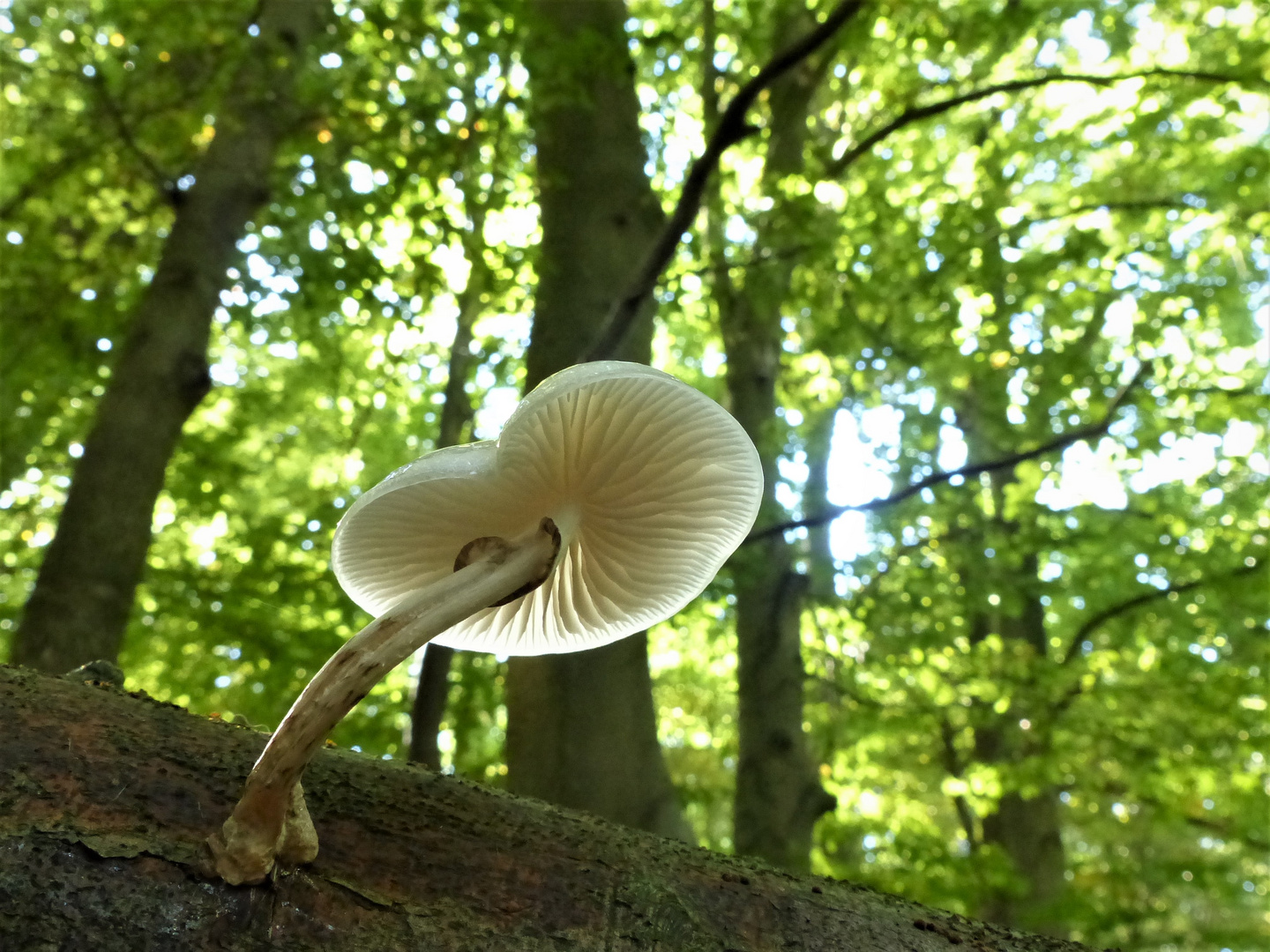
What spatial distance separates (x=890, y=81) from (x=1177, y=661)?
498 cm

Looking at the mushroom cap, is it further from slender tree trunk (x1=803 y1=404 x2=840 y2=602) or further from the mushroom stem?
slender tree trunk (x1=803 y1=404 x2=840 y2=602)

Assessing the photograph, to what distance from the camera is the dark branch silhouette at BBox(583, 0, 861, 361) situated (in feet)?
9.32

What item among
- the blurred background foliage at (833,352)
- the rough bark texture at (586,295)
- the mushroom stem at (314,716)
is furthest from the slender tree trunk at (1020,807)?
Answer: the mushroom stem at (314,716)

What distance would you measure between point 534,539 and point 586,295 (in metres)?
2.42

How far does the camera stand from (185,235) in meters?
3.84

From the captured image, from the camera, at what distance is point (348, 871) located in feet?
3.81

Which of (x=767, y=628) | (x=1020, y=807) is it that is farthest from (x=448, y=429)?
(x=1020, y=807)

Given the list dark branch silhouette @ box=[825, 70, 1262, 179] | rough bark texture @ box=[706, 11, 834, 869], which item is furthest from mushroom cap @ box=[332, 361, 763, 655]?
dark branch silhouette @ box=[825, 70, 1262, 179]

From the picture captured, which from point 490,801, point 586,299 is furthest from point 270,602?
point 490,801

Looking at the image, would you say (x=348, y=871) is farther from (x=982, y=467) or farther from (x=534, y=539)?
(x=982, y=467)

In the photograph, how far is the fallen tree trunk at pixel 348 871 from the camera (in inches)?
40.4

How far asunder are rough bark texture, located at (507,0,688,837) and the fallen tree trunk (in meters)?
1.49

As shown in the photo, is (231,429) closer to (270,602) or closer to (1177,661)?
(270,602)

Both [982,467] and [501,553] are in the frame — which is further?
[982,467]
